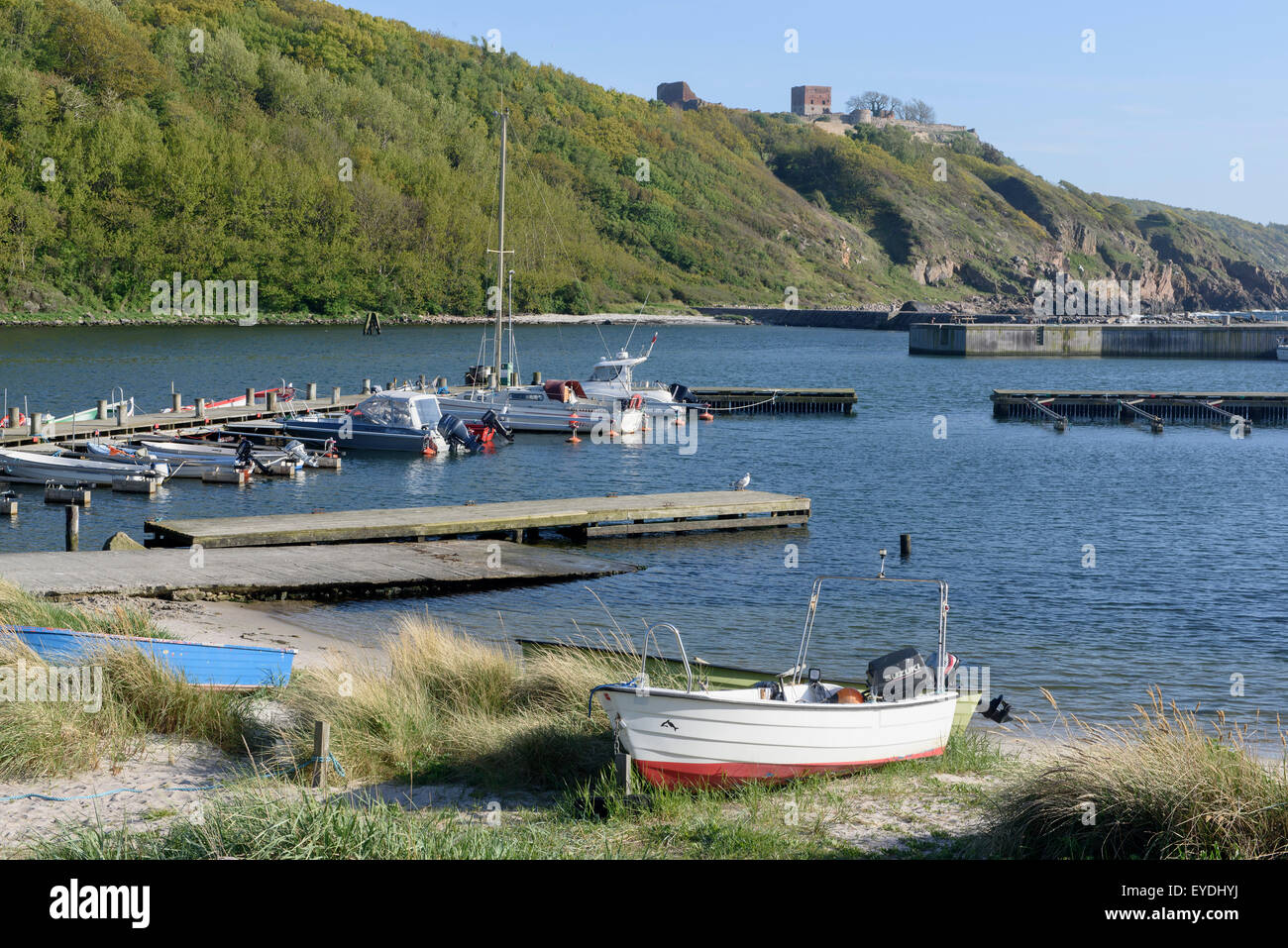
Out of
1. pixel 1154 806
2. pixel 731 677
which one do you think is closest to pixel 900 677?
pixel 731 677

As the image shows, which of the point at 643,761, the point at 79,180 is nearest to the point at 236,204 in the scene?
the point at 79,180

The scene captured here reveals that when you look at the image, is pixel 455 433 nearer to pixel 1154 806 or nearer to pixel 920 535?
pixel 920 535

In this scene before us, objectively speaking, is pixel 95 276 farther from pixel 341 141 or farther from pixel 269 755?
pixel 269 755

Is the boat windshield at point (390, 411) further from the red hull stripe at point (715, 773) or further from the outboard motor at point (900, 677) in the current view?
the red hull stripe at point (715, 773)

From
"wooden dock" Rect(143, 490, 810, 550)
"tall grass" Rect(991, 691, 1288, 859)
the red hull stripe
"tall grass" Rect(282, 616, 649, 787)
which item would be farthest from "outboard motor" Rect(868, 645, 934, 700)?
"wooden dock" Rect(143, 490, 810, 550)

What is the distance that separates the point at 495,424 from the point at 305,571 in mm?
26288

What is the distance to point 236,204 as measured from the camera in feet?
475

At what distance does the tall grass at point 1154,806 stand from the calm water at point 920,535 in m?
8.30

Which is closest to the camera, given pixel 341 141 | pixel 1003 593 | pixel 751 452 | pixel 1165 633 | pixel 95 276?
pixel 1165 633

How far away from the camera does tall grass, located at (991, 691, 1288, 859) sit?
8.33 meters

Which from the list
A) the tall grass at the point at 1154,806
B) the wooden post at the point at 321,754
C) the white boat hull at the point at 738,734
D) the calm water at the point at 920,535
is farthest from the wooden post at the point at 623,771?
the calm water at the point at 920,535

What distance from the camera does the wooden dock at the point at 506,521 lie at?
24453 mm

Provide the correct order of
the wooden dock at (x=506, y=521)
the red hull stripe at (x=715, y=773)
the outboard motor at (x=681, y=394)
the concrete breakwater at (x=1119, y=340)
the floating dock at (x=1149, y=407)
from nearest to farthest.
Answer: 1. the red hull stripe at (x=715, y=773)
2. the wooden dock at (x=506, y=521)
3. the outboard motor at (x=681, y=394)
4. the floating dock at (x=1149, y=407)
5. the concrete breakwater at (x=1119, y=340)
